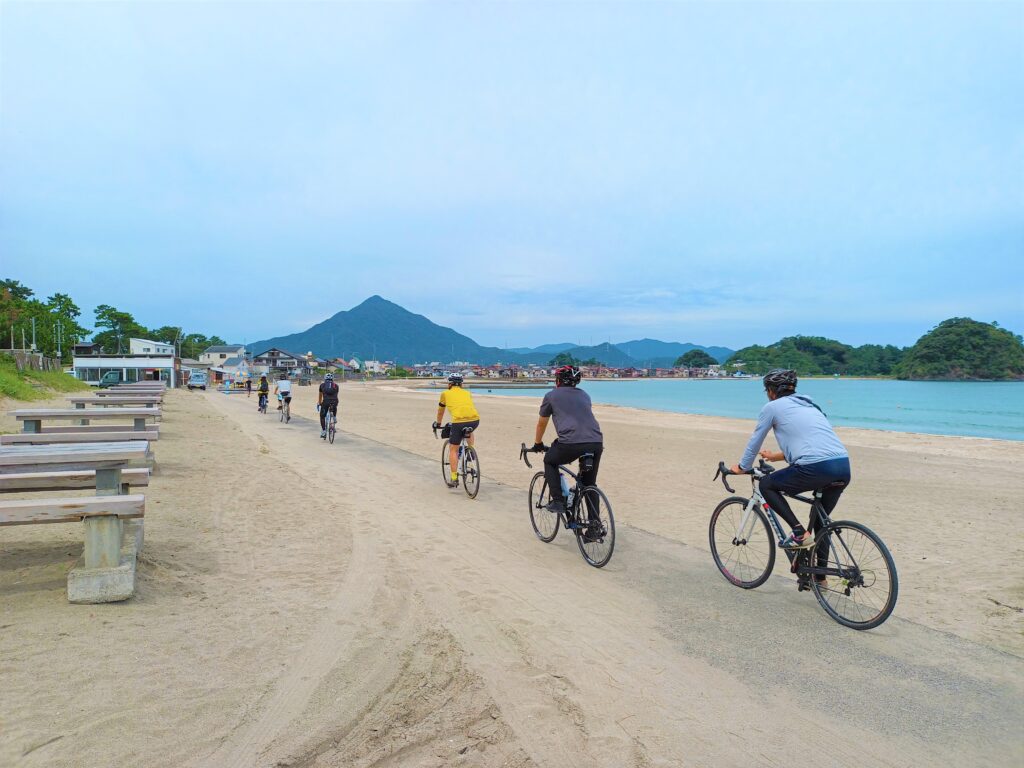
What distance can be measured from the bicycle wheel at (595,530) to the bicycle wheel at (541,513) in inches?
21.5

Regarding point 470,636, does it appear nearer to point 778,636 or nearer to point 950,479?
point 778,636

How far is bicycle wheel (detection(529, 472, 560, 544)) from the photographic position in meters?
6.32

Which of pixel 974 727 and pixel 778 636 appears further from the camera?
pixel 778 636

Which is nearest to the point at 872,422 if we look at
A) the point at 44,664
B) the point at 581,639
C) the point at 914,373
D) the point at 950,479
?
the point at 950,479

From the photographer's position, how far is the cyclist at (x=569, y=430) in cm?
564

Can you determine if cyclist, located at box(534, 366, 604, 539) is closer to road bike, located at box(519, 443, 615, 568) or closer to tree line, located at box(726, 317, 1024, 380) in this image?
road bike, located at box(519, 443, 615, 568)

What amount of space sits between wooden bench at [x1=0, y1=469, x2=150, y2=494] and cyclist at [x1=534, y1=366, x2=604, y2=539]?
3.42 meters

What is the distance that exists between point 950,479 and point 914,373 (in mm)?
143775

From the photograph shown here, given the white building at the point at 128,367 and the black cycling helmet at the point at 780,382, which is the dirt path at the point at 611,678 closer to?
the black cycling helmet at the point at 780,382

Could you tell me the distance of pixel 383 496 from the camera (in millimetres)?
8500

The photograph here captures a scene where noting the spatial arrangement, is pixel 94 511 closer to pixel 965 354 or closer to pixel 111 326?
pixel 111 326

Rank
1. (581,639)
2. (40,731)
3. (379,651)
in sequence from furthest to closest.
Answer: (581,639) < (379,651) < (40,731)

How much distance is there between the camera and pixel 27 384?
77.3 ft

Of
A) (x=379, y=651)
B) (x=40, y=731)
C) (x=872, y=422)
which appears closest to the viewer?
(x=40, y=731)
